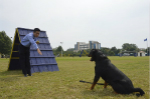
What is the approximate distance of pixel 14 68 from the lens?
314 inches

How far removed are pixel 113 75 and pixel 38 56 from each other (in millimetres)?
4941

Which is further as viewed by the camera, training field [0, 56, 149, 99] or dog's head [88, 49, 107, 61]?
dog's head [88, 49, 107, 61]

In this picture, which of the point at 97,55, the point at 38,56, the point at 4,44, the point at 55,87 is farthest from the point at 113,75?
the point at 4,44

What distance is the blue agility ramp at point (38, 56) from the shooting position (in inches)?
269

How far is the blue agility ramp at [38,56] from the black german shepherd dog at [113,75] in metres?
4.16

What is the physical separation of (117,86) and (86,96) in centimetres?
79

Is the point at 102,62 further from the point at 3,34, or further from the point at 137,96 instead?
the point at 3,34

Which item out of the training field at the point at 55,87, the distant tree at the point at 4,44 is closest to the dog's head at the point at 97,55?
the training field at the point at 55,87

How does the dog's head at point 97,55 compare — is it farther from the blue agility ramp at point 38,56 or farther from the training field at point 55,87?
the blue agility ramp at point 38,56

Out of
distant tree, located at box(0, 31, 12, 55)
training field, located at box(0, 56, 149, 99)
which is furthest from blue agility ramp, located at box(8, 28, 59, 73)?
distant tree, located at box(0, 31, 12, 55)

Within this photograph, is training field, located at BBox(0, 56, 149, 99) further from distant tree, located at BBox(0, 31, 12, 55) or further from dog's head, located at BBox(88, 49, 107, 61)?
distant tree, located at BBox(0, 31, 12, 55)

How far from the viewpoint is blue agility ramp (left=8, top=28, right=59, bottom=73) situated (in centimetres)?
684

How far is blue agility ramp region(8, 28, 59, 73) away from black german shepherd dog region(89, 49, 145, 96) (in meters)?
4.16

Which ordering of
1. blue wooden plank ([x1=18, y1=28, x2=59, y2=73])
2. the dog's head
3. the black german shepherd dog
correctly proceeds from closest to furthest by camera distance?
1. the black german shepherd dog
2. the dog's head
3. blue wooden plank ([x1=18, y1=28, x2=59, y2=73])
